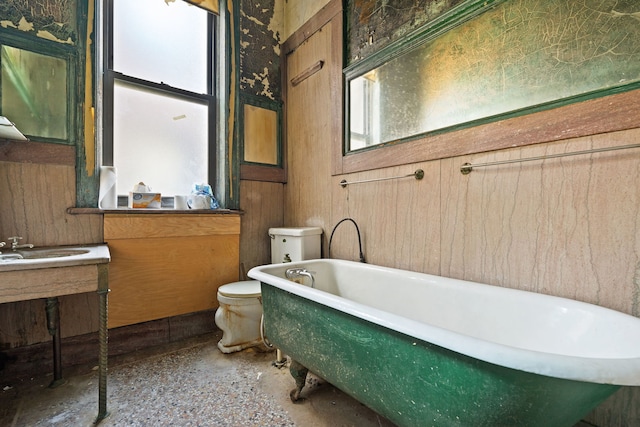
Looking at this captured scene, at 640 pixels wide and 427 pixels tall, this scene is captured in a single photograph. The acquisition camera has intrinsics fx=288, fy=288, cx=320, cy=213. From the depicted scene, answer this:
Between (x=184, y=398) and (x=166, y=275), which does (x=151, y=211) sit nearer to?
(x=166, y=275)

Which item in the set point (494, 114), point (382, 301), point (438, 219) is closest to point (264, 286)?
point (382, 301)

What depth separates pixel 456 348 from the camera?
699mm

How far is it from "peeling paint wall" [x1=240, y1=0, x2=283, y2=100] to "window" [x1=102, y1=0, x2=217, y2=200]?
0.27m

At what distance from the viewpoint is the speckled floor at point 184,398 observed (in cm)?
129

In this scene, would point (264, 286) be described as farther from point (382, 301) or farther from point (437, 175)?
point (437, 175)

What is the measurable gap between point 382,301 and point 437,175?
0.77 metres

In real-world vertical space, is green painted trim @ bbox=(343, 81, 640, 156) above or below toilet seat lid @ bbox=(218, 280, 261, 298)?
above

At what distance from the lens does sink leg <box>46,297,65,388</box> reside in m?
1.57

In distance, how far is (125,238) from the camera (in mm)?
1897

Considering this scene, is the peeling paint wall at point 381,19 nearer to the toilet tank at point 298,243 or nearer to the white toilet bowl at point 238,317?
the toilet tank at point 298,243

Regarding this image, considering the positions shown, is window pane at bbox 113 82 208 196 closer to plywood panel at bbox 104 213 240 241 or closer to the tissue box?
the tissue box

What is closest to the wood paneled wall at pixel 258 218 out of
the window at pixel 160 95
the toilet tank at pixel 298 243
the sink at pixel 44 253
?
the toilet tank at pixel 298 243

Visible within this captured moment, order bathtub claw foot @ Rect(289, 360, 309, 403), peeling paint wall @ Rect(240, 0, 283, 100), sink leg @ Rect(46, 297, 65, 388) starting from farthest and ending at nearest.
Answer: peeling paint wall @ Rect(240, 0, 283, 100), sink leg @ Rect(46, 297, 65, 388), bathtub claw foot @ Rect(289, 360, 309, 403)

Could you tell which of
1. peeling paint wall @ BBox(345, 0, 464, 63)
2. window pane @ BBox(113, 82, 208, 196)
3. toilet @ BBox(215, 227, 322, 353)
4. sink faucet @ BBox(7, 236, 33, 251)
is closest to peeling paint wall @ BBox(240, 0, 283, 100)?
window pane @ BBox(113, 82, 208, 196)
